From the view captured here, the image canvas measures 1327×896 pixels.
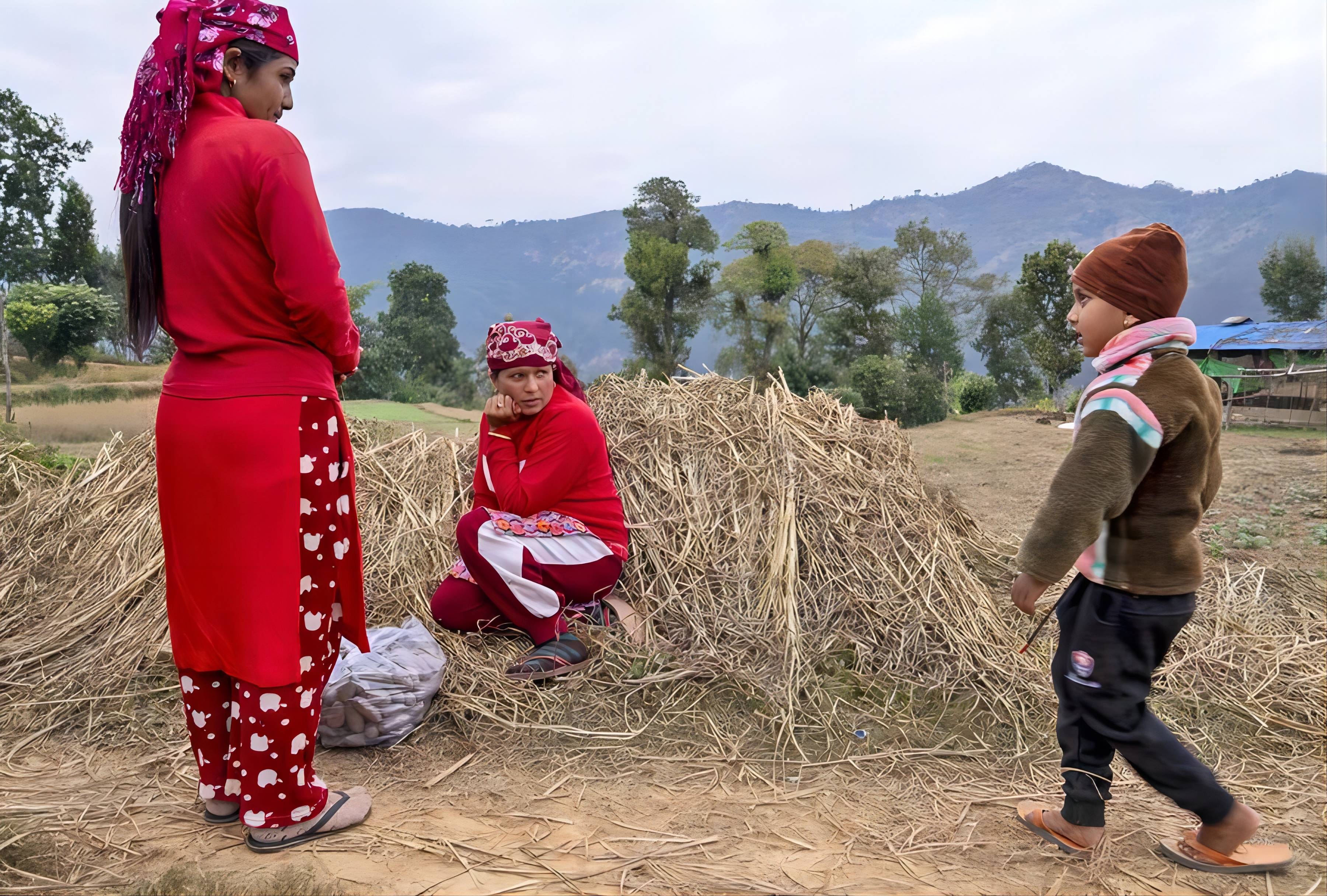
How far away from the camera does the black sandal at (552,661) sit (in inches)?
114

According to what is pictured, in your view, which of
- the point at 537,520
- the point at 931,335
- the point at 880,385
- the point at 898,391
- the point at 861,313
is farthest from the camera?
the point at 931,335

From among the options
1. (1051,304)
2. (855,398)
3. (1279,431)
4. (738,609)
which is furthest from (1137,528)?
(1051,304)

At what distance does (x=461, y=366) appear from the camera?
18.5 m

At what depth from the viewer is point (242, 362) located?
1822 mm

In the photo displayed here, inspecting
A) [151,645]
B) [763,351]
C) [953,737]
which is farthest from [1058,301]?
[151,645]

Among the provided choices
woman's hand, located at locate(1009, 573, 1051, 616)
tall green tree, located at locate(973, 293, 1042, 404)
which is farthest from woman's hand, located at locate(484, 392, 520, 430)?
tall green tree, located at locate(973, 293, 1042, 404)

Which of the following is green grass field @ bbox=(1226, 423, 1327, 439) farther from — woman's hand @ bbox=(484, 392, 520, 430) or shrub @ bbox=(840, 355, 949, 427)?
woman's hand @ bbox=(484, 392, 520, 430)

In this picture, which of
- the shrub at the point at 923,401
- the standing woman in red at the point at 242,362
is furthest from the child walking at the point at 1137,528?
the shrub at the point at 923,401

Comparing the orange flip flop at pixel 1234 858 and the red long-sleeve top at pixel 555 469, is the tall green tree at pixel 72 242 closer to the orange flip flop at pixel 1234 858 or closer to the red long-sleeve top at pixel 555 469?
the red long-sleeve top at pixel 555 469

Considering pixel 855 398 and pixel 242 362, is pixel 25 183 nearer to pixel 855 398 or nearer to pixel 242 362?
pixel 242 362

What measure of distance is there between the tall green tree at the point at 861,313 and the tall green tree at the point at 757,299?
1.37 m

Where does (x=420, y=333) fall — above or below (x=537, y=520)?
above

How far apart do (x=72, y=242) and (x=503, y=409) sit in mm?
8668

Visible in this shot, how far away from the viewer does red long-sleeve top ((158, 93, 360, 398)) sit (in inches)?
69.5
